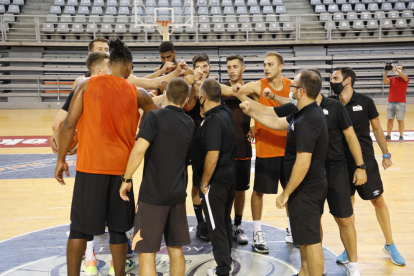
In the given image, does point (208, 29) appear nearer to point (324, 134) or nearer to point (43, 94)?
point (43, 94)

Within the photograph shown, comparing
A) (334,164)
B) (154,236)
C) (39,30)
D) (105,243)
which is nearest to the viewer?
(154,236)

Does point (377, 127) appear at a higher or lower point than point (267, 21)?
lower

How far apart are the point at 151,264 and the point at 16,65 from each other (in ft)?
55.2

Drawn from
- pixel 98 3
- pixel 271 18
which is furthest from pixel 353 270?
pixel 98 3

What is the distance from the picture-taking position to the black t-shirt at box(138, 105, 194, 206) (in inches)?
127

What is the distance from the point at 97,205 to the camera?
3342 mm

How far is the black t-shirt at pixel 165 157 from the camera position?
3.22m

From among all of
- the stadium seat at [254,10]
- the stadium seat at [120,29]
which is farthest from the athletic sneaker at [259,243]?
the stadium seat at [254,10]

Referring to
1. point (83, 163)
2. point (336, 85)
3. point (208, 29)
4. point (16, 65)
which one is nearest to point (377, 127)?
point (336, 85)

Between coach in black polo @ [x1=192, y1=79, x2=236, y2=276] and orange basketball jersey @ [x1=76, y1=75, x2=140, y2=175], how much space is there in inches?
28.3

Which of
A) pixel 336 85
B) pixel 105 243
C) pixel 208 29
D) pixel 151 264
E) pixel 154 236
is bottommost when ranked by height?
pixel 105 243

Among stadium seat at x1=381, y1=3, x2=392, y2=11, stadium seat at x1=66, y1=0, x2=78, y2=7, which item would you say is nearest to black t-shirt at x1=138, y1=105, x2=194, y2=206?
stadium seat at x1=66, y1=0, x2=78, y2=7

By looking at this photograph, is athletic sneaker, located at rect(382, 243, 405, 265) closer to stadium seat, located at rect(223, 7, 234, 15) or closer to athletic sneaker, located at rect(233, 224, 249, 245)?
athletic sneaker, located at rect(233, 224, 249, 245)

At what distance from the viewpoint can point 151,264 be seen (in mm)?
3268
